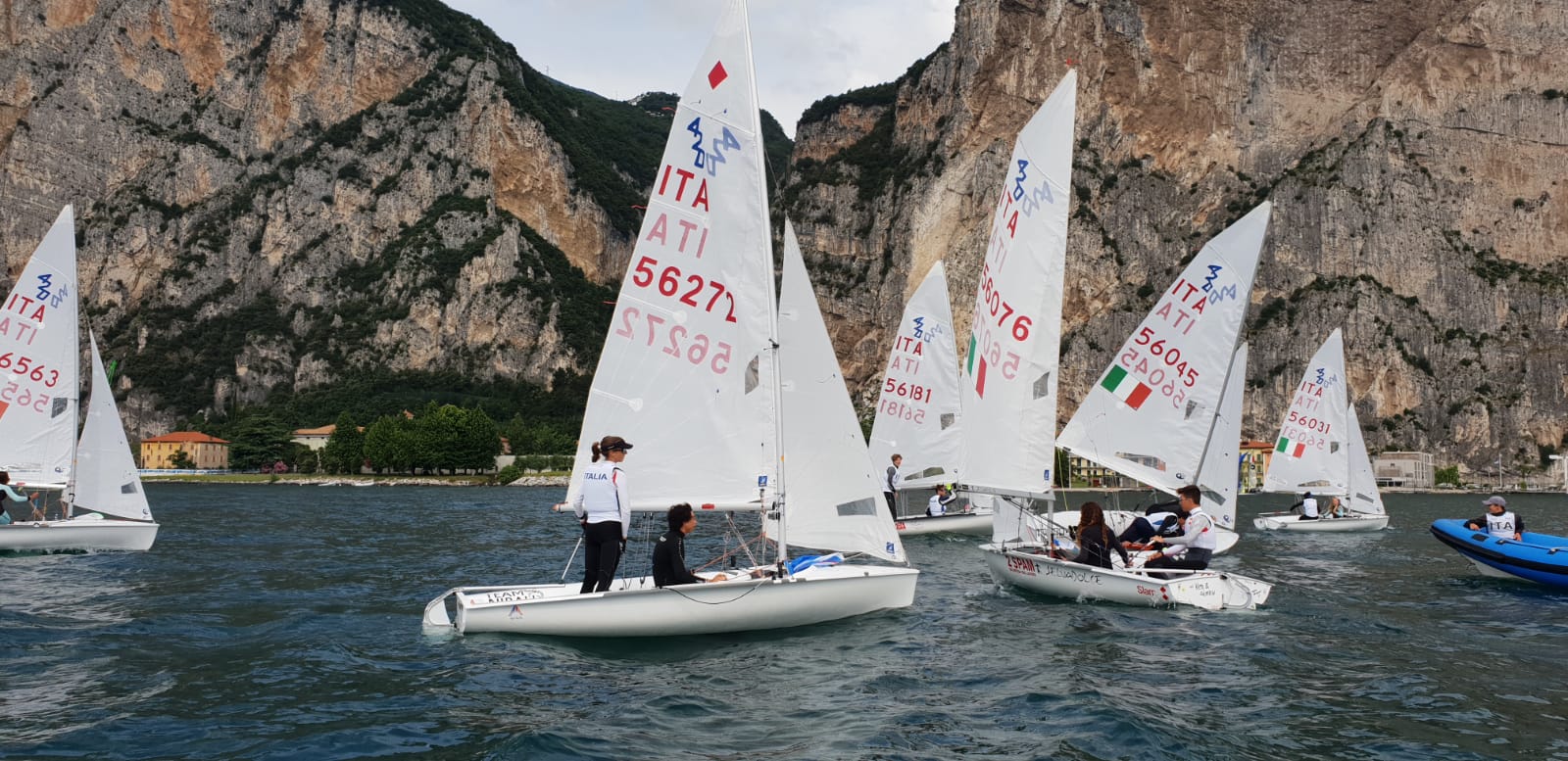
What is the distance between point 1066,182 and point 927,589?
7.61m

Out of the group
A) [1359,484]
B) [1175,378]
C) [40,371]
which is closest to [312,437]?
[40,371]

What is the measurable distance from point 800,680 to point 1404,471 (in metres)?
125

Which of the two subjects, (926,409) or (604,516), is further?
(926,409)

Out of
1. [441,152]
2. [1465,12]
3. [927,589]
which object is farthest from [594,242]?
[927,589]

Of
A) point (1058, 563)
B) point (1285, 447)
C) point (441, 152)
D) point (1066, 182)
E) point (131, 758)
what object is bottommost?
point (131, 758)

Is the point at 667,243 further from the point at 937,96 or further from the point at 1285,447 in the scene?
the point at 937,96

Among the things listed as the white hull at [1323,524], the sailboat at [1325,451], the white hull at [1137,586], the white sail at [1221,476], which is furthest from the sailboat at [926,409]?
the sailboat at [1325,451]

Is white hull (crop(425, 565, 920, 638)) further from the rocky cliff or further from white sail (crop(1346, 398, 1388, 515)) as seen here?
the rocky cliff

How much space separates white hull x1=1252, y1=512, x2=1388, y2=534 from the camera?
38812mm

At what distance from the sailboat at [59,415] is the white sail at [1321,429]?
1504 inches

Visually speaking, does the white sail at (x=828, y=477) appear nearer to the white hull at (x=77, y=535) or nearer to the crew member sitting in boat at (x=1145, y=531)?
the crew member sitting in boat at (x=1145, y=531)

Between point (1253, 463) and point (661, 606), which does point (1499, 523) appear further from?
point (1253, 463)

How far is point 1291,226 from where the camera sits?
5138 inches

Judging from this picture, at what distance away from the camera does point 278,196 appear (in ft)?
548
